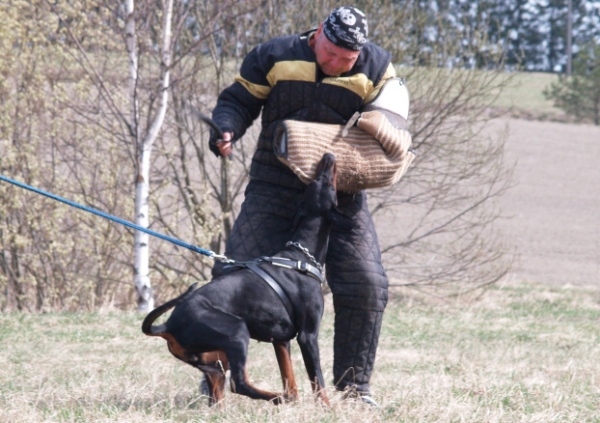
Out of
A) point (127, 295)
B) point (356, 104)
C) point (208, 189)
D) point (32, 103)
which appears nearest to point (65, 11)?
point (32, 103)

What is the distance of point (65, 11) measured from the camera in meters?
9.42

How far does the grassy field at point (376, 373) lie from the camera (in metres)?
3.73

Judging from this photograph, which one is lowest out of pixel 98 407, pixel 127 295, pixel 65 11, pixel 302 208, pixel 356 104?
pixel 127 295

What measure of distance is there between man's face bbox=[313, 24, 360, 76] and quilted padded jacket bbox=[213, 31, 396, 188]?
0.03 meters

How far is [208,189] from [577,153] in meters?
19.4

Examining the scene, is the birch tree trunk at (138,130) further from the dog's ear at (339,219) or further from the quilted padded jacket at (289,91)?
the dog's ear at (339,219)

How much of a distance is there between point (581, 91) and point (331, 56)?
100.0ft

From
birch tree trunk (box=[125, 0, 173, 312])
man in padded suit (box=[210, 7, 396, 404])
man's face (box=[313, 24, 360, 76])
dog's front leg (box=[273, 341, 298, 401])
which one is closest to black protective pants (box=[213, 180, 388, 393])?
man in padded suit (box=[210, 7, 396, 404])

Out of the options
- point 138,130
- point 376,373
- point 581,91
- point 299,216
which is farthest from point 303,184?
point 581,91

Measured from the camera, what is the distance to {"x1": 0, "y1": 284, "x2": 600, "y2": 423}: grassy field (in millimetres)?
3729

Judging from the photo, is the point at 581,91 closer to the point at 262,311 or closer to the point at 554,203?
the point at 554,203

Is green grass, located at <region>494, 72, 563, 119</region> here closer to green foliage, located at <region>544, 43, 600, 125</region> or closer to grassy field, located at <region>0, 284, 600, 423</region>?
green foliage, located at <region>544, 43, 600, 125</region>

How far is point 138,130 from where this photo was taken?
8.43 meters

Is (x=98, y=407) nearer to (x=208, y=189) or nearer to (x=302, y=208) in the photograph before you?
(x=302, y=208)
